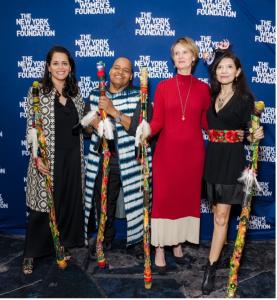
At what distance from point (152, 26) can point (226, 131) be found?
1394mm

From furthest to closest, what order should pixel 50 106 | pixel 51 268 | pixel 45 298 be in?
pixel 51 268 < pixel 50 106 < pixel 45 298

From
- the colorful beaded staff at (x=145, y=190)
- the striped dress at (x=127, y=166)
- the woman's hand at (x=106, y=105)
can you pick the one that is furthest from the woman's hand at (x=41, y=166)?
the colorful beaded staff at (x=145, y=190)

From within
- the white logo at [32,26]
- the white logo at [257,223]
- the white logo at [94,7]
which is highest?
the white logo at [94,7]

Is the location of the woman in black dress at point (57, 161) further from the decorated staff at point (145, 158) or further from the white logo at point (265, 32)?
the white logo at point (265, 32)

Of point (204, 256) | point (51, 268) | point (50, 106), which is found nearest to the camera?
point (50, 106)

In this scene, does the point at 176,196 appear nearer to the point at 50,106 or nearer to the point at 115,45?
the point at 50,106

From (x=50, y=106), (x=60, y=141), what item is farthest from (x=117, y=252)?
(x=50, y=106)

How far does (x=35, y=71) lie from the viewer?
11.6 feet

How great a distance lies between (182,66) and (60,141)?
1.20 m

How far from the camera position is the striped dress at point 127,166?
298 centimetres

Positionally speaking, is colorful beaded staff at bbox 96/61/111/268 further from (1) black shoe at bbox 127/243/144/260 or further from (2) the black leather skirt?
(2) the black leather skirt

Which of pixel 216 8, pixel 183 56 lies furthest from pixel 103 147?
pixel 216 8

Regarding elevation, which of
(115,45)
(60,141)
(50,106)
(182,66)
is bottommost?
(60,141)

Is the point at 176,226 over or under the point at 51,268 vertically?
over
